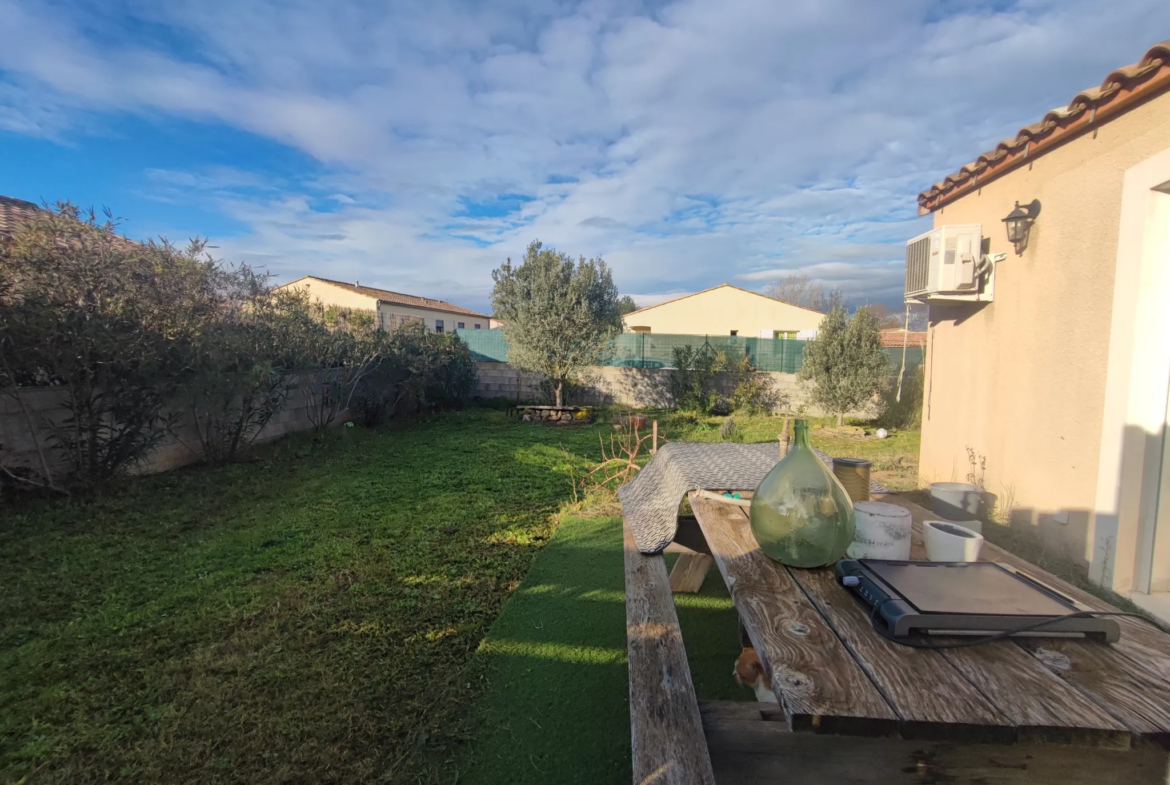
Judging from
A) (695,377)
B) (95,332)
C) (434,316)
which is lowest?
(695,377)

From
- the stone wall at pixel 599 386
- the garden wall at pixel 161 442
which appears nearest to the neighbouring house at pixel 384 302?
the stone wall at pixel 599 386

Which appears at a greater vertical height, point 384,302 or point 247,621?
point 384,302

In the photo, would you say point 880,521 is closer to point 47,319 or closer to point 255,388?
point 47,319

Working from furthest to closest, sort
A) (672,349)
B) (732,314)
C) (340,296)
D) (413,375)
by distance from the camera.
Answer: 1. (340,296)
2. (732,314)
3. (672,349)
4. (413,375)

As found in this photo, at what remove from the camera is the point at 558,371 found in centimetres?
970

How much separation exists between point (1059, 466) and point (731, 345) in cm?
847

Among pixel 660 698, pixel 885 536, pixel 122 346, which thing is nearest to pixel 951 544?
pixel 885 536

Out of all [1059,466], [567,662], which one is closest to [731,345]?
[1059,466]

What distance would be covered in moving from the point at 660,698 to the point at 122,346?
4906 millimetres

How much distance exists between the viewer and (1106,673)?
90 centimetres

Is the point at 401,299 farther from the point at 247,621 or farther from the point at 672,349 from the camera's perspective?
the point at 247,621

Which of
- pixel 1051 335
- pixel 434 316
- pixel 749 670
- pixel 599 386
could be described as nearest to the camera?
pixel 749 670

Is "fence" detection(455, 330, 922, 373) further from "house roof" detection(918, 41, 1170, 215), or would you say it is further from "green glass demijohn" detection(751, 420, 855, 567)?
"green glass demijohn" detection(751, 420, 855, 567)

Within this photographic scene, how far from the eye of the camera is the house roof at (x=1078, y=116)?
2.44m
